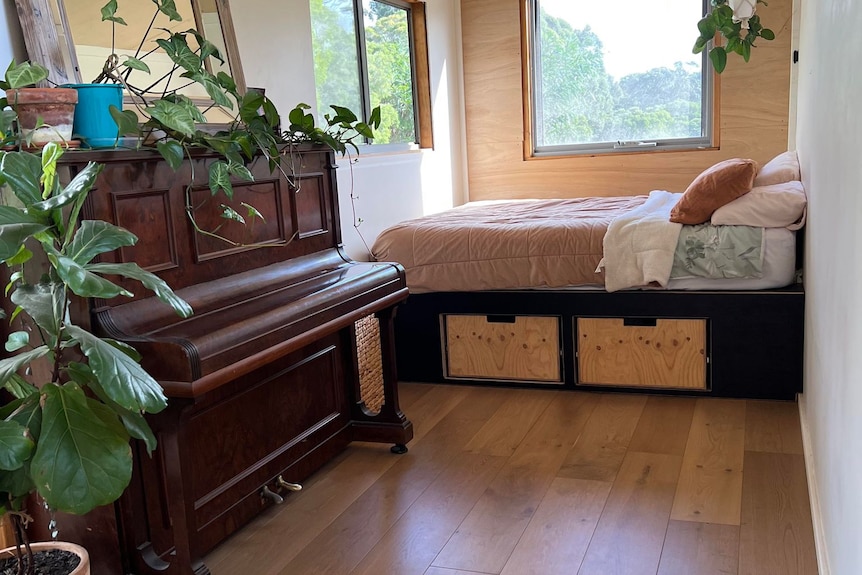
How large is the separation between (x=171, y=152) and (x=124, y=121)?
123 mm

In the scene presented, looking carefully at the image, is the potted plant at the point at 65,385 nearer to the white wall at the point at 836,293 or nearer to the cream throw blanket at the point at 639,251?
the white wall at the point at 836,293

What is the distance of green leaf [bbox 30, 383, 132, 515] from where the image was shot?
4.37ft

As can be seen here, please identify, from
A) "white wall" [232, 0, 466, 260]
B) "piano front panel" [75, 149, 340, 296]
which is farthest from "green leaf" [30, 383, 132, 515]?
"white wall" [232, 0, 466, 260]

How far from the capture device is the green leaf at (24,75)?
165cm

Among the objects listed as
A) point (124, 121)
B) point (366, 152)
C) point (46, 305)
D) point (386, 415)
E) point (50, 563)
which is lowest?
point (386, 415)

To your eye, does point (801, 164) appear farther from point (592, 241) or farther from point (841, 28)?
point (841, 28)

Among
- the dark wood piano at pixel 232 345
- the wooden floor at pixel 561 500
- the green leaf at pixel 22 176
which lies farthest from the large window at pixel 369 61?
the green leaf at pixel 22 176

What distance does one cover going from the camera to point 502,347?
3.46 meters

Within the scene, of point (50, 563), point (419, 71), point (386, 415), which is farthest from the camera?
point (419, 71)

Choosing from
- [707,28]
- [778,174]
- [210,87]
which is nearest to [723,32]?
[707,28]

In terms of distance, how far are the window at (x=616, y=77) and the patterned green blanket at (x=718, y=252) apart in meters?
2.20

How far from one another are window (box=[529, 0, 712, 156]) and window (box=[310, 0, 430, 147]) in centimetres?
97

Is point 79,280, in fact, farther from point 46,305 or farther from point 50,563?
point 50,563

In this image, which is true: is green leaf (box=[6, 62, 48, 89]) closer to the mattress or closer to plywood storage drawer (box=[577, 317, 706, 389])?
the mattress
